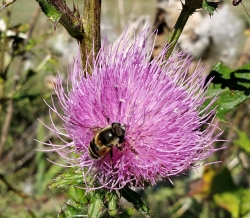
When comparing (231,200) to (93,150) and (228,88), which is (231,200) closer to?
(228,88)

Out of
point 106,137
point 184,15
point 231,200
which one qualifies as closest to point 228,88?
point 184,15

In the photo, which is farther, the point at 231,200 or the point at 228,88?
the point at 231,200

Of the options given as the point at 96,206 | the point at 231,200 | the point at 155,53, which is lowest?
the point at 231,200

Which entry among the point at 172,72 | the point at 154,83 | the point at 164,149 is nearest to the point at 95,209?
the point at 164,149

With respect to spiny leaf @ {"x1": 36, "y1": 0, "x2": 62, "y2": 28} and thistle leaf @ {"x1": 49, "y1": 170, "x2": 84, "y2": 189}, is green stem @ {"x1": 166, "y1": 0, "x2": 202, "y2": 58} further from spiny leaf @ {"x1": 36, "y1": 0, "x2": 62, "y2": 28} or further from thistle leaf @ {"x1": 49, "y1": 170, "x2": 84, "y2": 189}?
thistle leaf @ {"x1": 49, "y1": 170, "x2": 84, "y2": 189}

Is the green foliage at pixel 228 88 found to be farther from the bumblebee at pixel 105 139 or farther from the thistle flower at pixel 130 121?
the bumblebee at pixel 105 139
